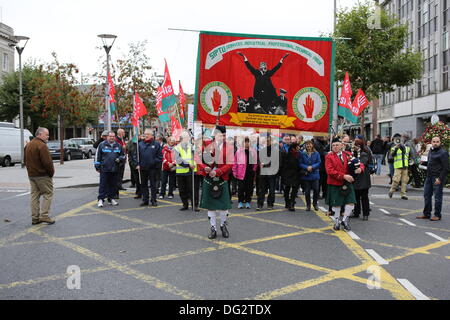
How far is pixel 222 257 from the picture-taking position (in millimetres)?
6051

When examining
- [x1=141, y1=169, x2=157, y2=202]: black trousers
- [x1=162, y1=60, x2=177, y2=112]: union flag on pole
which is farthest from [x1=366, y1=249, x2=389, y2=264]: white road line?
[x1=162, y1=60, x2=177, y2=112]: union flag on pole

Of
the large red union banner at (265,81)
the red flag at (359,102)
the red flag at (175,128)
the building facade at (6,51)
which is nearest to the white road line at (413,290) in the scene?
the large red union banner at (265,81)

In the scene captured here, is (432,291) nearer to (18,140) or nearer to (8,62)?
(18,140)

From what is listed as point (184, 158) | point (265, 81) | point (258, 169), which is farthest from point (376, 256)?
point (184, 158)

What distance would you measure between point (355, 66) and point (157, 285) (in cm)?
2134

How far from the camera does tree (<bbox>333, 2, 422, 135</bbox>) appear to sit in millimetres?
23656

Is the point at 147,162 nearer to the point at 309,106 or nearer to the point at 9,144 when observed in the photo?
the point at 309,106

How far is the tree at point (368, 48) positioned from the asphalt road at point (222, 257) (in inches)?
614

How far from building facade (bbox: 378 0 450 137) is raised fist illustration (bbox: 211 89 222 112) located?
87.3 ft

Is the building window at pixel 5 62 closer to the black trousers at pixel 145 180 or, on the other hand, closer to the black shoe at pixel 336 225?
the black trousers at pixel 145 180

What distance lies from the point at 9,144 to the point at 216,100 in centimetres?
2143
